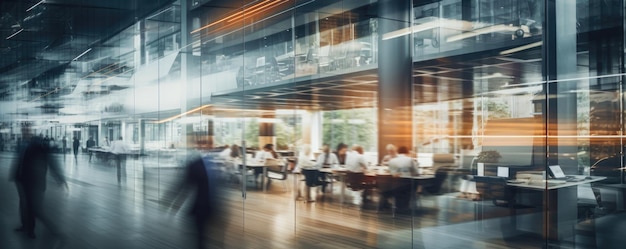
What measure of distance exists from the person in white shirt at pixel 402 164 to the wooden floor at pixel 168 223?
30.6 inches

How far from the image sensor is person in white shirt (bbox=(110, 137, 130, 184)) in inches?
268

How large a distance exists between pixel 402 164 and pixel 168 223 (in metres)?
4.08

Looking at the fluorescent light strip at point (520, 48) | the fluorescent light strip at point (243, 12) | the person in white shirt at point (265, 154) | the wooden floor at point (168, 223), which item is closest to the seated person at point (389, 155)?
the wooden floor at point (168, 223)

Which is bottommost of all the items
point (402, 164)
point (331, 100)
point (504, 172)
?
point (504, 172)

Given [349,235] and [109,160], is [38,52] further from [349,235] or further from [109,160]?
[349,235]

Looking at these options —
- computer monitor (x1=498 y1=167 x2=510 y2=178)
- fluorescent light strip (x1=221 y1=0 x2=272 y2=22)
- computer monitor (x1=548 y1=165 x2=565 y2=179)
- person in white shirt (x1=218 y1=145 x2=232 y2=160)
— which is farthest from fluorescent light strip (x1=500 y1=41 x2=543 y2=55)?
person in white shirt (x1=218 y1=145 x2=232 y2=160)

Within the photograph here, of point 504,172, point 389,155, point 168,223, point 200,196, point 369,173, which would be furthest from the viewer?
point 504,172

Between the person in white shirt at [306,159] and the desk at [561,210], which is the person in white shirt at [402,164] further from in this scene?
the desk at [561,210]

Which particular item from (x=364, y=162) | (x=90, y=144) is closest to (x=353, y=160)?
(x=364, y=162)

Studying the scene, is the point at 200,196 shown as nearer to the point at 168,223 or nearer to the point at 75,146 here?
the point at 168,223

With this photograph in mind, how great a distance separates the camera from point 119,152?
Answer: 6895 millimetres

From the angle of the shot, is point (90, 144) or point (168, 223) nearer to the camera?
point (90, 144)

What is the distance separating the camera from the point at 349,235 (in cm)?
734

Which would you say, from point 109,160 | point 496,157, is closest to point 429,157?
point 496,157
